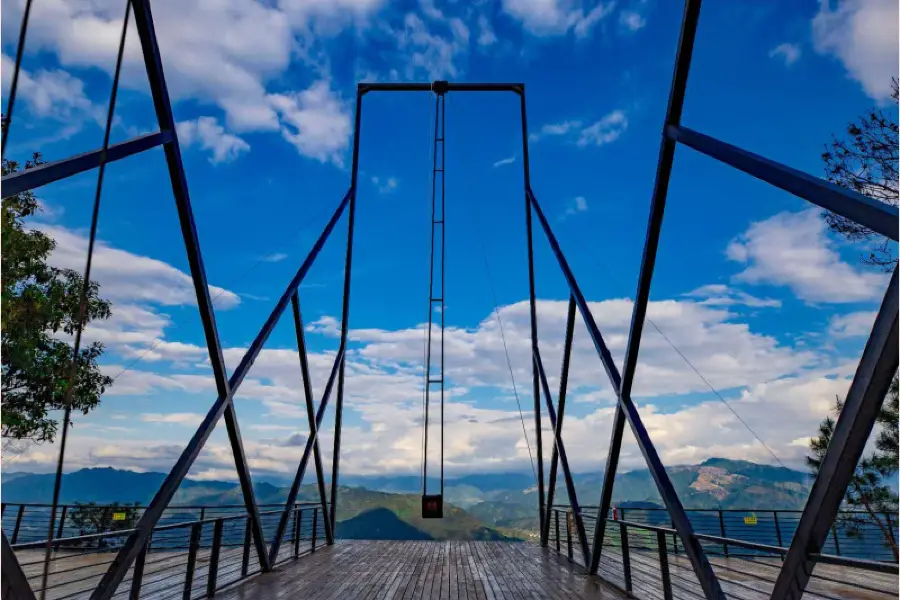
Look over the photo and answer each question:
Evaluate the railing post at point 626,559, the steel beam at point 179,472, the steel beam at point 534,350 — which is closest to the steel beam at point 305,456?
the steel beam at point 179,472

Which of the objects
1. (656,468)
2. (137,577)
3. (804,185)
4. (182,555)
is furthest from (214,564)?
(804,185)

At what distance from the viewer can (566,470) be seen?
927cm

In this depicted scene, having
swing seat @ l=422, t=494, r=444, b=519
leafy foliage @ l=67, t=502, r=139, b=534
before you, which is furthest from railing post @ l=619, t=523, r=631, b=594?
leafy foliage @ l=67, t=502, r=139, b=534

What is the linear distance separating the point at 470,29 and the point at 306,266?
677 centimetres

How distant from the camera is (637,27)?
860 cm

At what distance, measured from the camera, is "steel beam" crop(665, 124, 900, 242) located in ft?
8.89

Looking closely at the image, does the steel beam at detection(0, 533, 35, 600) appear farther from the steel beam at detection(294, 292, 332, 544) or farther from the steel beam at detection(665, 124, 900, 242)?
the steel beam at detection(294, 292, 332, 544)

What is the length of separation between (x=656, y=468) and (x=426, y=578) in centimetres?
381

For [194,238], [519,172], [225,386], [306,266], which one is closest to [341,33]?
[519,172]

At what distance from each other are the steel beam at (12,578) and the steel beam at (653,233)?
5.23m

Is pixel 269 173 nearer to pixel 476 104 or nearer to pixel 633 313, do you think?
pixel 476 104

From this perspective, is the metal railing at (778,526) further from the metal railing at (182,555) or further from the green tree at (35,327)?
the green tree at (35,327)

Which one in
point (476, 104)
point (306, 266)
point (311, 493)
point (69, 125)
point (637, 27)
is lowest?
point (311, 493)

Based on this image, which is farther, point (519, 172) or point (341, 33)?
point (519, 172)
